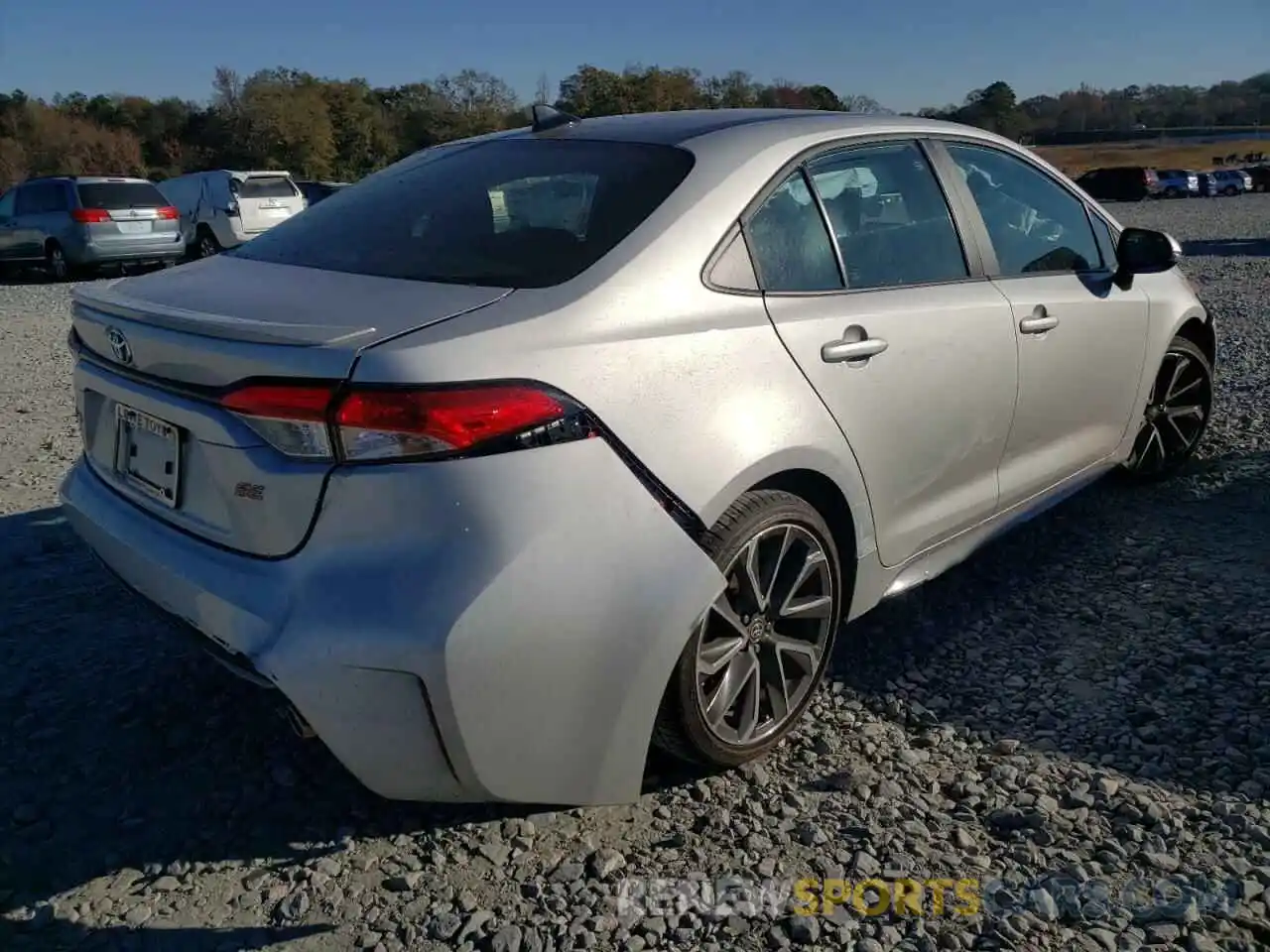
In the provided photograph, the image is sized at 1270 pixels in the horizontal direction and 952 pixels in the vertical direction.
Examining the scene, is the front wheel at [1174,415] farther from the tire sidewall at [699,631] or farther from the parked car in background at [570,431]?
the tire sidewall at [699,631]

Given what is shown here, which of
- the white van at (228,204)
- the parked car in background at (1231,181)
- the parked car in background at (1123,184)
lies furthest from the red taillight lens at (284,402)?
the parked car in background at (1231,181)

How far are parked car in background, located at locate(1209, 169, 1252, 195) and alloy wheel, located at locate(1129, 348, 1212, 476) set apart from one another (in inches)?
1969

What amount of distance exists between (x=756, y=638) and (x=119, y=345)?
64.9 inches

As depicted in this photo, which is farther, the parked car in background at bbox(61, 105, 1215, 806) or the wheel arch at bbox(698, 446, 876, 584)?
the wheel arch at bbox(698, 446, 876, 584)

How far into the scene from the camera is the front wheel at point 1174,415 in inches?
174

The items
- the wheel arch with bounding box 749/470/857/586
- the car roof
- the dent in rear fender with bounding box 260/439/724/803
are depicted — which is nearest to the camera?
the dent in rear fender with bounding box 260/439/724/803

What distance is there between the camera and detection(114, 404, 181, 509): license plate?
227 centimetres

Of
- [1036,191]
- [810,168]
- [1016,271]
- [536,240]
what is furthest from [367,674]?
[1036,191]

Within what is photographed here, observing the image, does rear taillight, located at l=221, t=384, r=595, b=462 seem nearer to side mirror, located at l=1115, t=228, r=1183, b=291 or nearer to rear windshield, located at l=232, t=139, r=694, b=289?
rear windshield, located at l=232, t=139, r=694, b=289

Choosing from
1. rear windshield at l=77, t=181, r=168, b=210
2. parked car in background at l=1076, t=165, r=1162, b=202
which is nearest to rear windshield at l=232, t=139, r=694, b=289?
rear windshield at l=77, t=181, r=168, b=210

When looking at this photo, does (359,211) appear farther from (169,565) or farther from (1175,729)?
(1175,729)

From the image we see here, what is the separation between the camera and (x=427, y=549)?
6.31ft

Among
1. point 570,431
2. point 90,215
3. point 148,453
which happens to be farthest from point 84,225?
point 570,431

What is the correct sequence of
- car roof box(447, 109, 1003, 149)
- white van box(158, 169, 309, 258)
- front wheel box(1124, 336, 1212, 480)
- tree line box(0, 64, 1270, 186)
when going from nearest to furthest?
car roof box(447, 109, 1003, 149) → front wheel box(1124, 336, 1212, 480) → white van box(158, 169, 309, 258) → tree line box(0, 64, 1270, 186)
